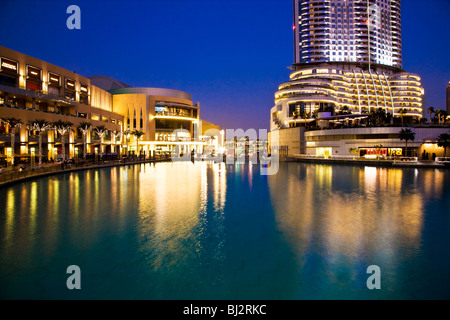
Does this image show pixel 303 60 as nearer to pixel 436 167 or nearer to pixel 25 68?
pixel 436 167

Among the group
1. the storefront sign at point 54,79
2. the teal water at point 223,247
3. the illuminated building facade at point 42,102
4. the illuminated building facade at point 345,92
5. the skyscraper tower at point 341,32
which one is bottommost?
the teal water at point 223,247

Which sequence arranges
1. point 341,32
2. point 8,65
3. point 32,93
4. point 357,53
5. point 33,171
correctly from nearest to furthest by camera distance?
point 33,171, point 8,65, point 32,93, point 341,32, point 357,53

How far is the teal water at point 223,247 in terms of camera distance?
23.4ft

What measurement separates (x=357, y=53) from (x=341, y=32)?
43.4 feet

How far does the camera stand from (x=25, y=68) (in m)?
49.5

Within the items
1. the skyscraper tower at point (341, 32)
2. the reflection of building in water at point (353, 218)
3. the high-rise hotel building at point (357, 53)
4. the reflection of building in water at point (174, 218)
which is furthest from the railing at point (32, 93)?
the skyscraper tower at point (341, 32)

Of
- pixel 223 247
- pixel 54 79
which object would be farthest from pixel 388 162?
pixel 54 79

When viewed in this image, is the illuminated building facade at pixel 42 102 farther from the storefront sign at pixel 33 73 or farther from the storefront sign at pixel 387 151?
the storefront sign at pixel 387 151

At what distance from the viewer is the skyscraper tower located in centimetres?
13825

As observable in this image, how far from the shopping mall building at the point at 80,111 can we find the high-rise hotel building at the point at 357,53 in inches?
2125

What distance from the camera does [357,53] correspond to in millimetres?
140500

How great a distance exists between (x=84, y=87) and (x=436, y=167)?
75.8 m

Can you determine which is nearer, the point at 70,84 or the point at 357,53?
the point at 70,84

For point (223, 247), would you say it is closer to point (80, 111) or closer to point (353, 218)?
point (353, 218)
